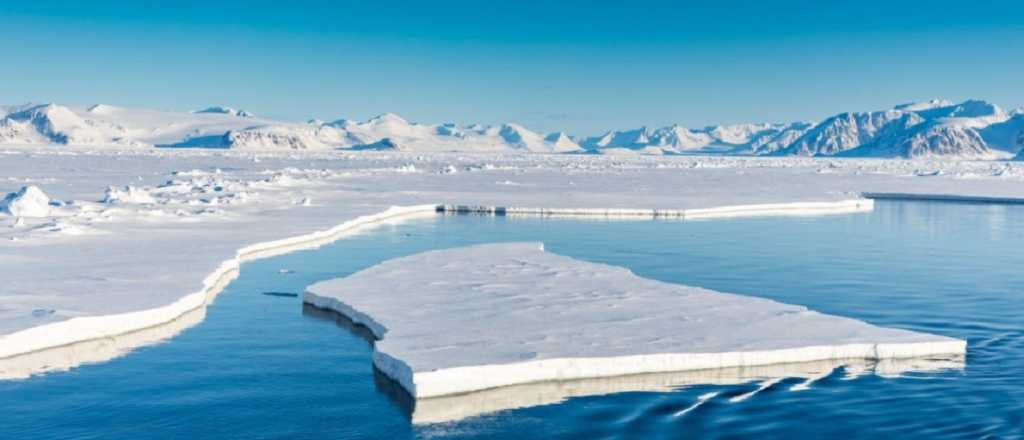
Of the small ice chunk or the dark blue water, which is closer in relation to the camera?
the dark blue water

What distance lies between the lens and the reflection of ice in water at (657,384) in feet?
27.0

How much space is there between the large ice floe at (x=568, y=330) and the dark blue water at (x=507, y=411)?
405 mm

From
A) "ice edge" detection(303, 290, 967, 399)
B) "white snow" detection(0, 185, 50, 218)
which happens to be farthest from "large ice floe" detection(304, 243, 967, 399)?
"white snow" detection(0, 185, 50, 218)

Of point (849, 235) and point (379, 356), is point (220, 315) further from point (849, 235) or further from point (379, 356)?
point (849, 235)

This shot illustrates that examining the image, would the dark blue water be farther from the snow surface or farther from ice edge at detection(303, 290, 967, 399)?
the snow surface

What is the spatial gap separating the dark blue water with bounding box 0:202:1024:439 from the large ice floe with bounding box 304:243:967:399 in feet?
1.33

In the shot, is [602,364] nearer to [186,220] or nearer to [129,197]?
[186,220]

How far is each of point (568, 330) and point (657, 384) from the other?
1.45 metres

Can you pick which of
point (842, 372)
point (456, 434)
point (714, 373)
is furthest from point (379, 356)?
point (842, 372)

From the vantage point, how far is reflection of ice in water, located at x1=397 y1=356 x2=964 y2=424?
27.0 ft

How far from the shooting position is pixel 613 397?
28.2ft

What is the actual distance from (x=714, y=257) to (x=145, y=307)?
35.7 ft

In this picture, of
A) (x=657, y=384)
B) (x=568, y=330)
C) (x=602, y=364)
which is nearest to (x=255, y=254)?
(x=568, y=330)

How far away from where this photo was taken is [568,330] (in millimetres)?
10180
